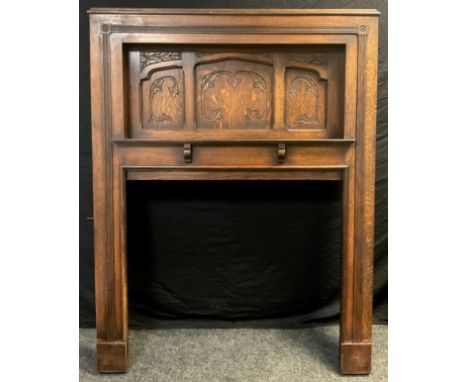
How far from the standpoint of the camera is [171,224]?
2.40 metres

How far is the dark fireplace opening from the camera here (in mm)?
2385

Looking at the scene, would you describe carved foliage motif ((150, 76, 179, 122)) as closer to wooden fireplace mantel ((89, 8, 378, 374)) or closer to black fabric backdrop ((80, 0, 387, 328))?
wooden fireplace mantel ((89, 8, 378, 374))

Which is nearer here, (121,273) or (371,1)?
(121,273)

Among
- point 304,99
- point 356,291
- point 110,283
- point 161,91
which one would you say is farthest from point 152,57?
point 356,291

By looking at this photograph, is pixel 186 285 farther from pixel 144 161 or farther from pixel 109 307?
pixel 144 161

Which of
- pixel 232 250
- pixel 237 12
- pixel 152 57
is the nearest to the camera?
Answer: pixel 237 12

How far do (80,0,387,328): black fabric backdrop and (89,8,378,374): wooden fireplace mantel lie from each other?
0.46 meters

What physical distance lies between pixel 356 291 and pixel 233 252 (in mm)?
739

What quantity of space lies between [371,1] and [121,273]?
1.91 meters

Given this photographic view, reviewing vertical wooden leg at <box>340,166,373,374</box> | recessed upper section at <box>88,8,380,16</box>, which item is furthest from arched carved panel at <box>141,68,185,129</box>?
vertical wooden leg at <box>340,166,373,374</box>

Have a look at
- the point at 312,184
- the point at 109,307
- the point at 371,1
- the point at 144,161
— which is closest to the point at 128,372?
the point at 109,307

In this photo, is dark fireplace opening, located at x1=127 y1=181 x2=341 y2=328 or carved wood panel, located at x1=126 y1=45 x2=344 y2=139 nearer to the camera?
carved wood panel, located at x1=126 y1=45 x2=344 y2=139

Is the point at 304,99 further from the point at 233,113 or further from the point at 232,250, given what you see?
the point at 232,250

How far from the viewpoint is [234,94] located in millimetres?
1990
